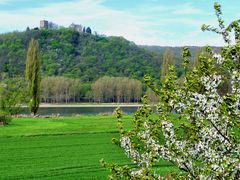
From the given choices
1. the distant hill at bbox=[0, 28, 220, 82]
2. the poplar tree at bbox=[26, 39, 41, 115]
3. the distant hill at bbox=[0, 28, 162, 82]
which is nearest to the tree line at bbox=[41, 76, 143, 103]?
the distant hill at bbox=[0, 28, 220, 82]

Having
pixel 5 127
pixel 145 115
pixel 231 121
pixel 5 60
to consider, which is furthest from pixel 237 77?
pixel 5 60

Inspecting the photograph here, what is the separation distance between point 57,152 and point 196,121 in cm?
1483

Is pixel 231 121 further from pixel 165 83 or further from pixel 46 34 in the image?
pixel 46 34

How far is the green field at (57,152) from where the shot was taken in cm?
1435

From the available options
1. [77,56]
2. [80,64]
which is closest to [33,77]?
[80,64]

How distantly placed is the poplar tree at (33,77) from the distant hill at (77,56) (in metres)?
55.0

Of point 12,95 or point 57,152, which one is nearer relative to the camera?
point 57,152

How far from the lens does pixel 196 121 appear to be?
4.73 metres

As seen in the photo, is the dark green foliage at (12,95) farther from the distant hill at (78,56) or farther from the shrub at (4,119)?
the distant hill at (78,56)

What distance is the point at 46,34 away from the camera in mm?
124625

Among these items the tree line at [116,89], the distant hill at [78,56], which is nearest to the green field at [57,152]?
the tree line at [116,89]

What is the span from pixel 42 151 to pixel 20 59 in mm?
87620

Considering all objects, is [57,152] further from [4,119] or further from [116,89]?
[116,89]

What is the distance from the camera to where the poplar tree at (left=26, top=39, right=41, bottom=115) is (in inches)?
1743
